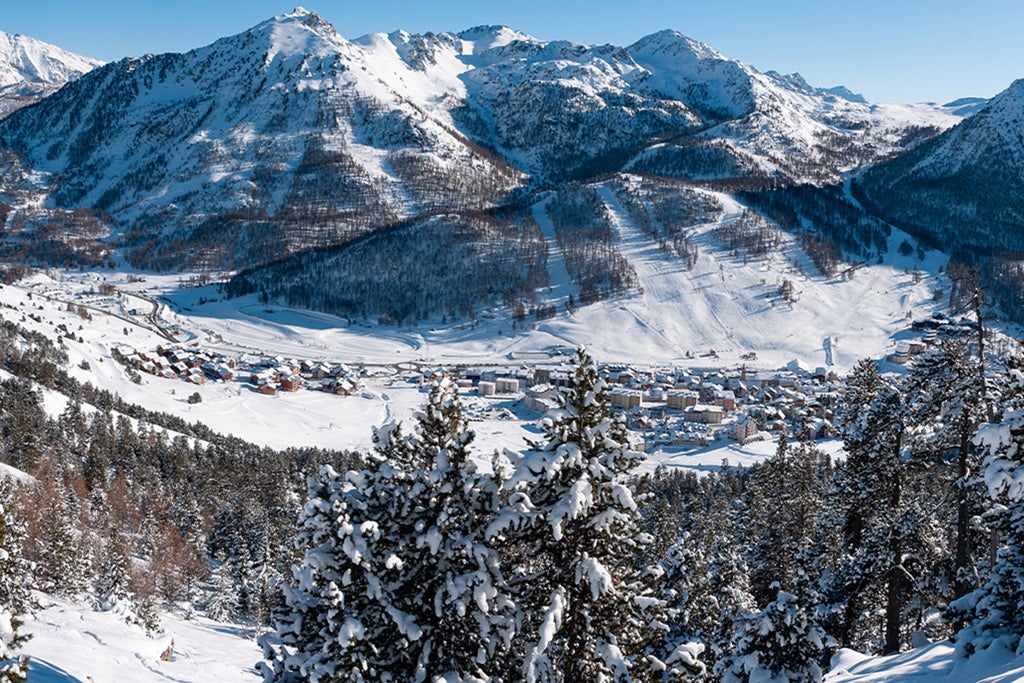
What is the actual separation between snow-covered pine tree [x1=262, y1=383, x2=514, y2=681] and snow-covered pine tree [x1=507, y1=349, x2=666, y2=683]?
95 centimetres

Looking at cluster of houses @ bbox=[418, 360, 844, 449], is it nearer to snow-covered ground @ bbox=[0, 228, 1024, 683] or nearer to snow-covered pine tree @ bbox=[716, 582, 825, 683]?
snow-covered ground @ bbox=[0, 228, 1024, 683]

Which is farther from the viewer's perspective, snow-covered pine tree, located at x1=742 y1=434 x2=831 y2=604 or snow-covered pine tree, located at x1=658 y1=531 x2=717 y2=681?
snow-covered pine tree, located at x1=742 y1=434 x2=831 y2=604

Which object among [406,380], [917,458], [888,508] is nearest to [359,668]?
[917,458]

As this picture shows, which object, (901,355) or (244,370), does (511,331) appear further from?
(901,355)

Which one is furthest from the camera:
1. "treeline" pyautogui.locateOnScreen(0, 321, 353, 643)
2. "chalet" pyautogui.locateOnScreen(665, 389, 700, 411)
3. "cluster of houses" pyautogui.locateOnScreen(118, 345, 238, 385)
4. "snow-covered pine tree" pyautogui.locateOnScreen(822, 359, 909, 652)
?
"cluster of houses" pyautogui.locateOnScreen(118, 345, 238, 385)

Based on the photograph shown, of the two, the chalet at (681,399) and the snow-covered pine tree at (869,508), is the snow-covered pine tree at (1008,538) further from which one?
the chalet at (681,399)

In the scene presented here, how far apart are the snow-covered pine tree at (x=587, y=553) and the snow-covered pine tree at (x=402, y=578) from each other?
0.95 meters

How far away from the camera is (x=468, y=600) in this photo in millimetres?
12312

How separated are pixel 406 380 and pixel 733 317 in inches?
3436

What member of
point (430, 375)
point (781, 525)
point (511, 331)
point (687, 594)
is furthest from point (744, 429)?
point (687, 594)

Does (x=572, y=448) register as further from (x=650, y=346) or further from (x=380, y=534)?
(x=650, y=346)

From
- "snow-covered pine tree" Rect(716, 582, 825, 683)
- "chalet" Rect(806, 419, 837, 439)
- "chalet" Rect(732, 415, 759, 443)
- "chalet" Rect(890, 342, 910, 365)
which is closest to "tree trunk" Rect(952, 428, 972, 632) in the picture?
"snow-covered pine tree" Rect(716, 582, 825, 683)

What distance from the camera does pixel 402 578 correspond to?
1295 centimetres

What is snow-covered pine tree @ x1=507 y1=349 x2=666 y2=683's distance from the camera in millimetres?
12141
